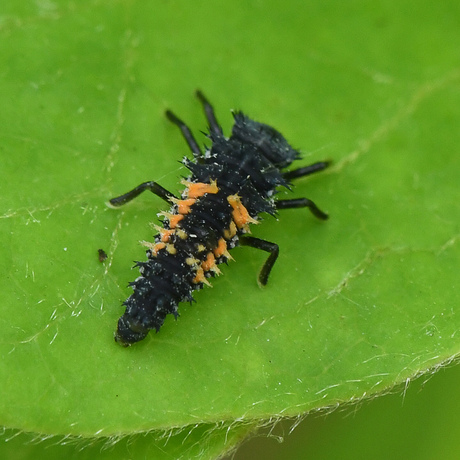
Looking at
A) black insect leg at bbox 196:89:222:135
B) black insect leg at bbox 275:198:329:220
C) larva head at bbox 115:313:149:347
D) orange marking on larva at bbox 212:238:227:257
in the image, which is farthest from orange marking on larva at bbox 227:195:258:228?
larva head at bbox 115:313:149:347

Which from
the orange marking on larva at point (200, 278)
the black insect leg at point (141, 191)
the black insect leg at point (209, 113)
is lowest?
the orange marking on larva at point (200, 278)

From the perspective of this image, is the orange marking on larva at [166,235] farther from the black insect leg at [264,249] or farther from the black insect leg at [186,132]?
the black insect leg at [186,132]

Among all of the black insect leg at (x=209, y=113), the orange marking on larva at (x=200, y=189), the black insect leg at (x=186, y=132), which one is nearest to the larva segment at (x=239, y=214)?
the orange marking on larva at (x=200, y=189)

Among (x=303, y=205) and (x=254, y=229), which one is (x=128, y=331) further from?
(x=303, y=205)

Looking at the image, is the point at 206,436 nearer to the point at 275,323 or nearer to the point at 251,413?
the point at 251,413

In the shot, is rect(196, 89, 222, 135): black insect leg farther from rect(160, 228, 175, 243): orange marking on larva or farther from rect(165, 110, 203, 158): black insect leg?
rect(160, 228, 175, 243): orange marking on larva
